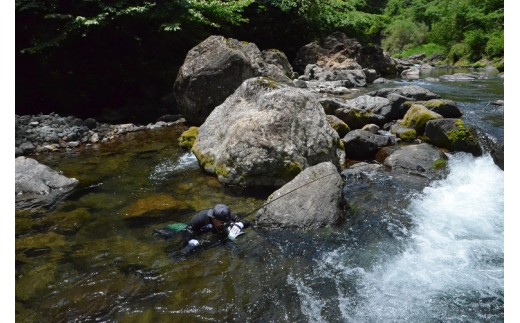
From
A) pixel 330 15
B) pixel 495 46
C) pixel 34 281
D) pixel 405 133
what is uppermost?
pixel 330 15

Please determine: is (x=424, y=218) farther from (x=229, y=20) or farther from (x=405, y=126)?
(x=229, y=20)

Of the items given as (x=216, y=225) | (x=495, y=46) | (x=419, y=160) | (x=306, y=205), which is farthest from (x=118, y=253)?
(x=495, y=46)

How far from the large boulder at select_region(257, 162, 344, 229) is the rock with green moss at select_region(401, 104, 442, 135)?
5.05m

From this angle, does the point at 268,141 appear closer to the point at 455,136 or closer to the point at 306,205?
the point at 306,205

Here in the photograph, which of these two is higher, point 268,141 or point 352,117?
point 352,117

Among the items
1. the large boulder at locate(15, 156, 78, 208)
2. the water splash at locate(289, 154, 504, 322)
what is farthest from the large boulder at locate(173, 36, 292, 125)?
the water splash at locate(289, 154, 504, 322)

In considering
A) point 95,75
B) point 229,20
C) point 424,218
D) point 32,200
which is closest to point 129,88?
point 95,75

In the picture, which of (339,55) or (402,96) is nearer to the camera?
(402,96)

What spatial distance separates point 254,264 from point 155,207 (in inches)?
103

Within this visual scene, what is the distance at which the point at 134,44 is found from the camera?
51.7ft

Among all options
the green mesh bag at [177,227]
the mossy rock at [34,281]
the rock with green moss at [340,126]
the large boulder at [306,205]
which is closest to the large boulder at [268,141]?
the large boulder at [306,205]

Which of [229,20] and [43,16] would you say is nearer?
[43,16]

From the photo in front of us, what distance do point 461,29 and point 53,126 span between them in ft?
119

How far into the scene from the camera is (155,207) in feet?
22.5
